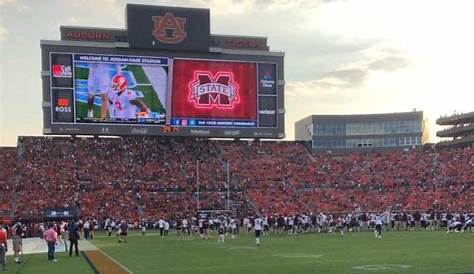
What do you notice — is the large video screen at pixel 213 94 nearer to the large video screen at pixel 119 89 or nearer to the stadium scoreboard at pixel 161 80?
the stadium scoreboard at pixel 161 80

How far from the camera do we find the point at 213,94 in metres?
60.8

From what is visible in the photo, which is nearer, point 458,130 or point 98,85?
point 98,85

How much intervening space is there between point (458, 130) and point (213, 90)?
58782mm

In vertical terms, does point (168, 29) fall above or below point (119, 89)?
above

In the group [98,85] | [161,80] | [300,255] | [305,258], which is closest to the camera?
[305,258]

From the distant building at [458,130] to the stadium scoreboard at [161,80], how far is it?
1924 inches

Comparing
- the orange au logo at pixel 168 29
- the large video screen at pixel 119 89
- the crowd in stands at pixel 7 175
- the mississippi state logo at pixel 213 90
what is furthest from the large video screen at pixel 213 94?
the crowd in stands at pixel 7 175

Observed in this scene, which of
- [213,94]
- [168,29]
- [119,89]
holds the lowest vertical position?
[213,94]

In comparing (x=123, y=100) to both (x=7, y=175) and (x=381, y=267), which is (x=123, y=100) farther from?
(x=381, y=267)

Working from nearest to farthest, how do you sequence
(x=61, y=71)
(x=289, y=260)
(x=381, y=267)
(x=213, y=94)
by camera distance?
(x=381, y=267) → (x=289, y=260) → (x=61, y=71) → (x=213, y=94)

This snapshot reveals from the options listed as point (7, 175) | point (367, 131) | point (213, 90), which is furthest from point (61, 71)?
point (367, 131)

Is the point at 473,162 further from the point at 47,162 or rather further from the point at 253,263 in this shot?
the point at 253,263

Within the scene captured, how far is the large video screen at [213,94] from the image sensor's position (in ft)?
199

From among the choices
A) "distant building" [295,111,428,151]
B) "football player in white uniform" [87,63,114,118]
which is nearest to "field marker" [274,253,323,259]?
"football player in white uniform" [87,63,114,118]
